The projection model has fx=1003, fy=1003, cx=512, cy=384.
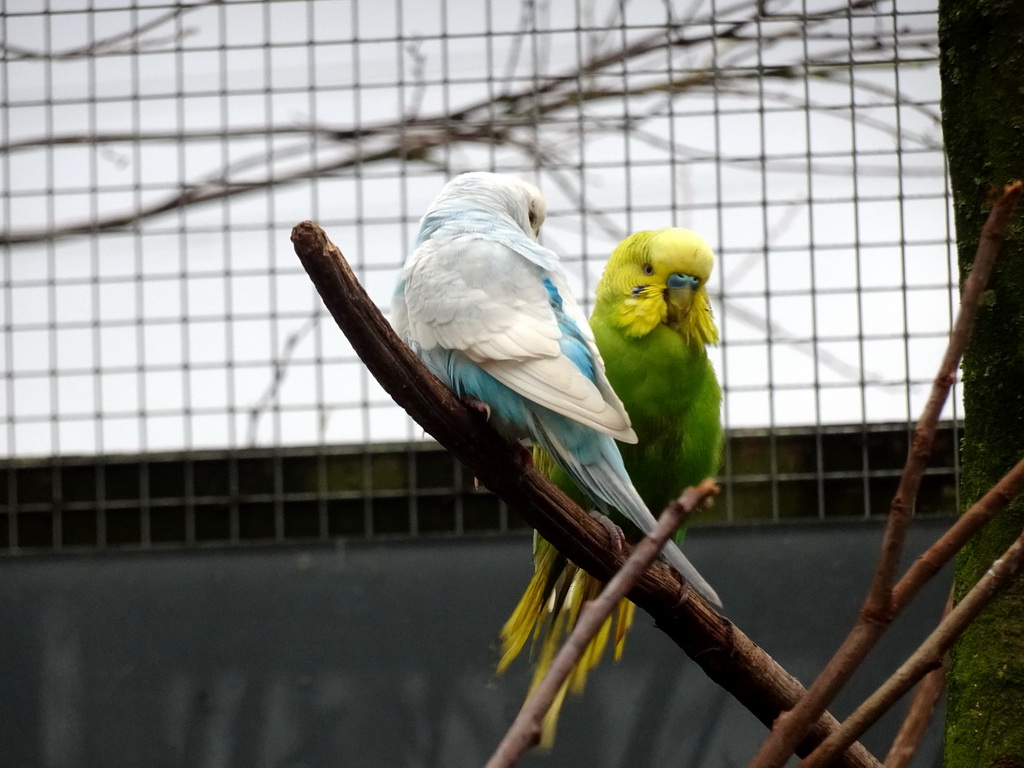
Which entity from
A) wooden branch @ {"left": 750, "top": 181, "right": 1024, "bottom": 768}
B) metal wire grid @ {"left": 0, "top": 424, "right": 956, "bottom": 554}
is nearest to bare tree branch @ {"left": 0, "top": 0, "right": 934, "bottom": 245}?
metal wire grid @ {"left": 0, "top": 424, "right": 956, "bottom": 554}

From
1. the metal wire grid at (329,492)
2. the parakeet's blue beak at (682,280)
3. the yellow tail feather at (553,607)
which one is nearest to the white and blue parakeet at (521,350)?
the parakeet's blue beak at (682,280)

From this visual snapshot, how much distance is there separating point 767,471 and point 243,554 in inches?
31.7

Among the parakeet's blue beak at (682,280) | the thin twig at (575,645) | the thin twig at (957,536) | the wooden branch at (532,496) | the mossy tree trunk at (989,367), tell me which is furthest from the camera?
the parakeet's blue beak at (682,280)

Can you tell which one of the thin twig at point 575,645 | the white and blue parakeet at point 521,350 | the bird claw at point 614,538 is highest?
the white and blue parakeet at point 521,350

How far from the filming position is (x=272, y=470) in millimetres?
1541

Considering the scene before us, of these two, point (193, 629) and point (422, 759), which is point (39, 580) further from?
point (422, 759)

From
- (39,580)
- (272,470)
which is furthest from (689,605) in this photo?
(39,580)

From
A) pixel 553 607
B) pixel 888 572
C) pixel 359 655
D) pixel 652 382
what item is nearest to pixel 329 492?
pixel 359 655

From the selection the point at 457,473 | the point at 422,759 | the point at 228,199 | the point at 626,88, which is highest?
the point at 626,88

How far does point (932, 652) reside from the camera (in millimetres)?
565

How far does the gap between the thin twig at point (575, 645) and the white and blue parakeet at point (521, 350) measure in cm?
37

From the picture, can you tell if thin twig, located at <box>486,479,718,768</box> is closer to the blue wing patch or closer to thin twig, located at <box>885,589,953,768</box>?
the blue wing patch

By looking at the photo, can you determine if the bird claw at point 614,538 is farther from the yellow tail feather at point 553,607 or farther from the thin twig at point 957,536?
the thin twig at point 957,536

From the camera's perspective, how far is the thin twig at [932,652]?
55 cm
